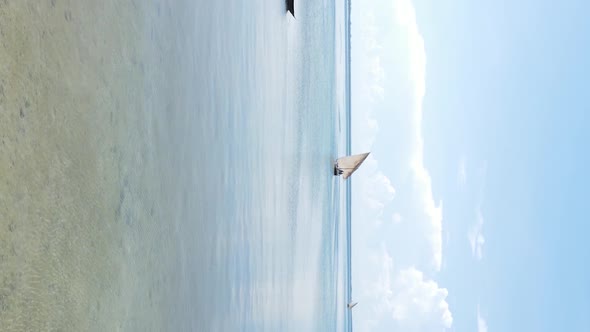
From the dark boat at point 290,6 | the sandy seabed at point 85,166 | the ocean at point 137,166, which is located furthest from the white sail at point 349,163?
the sandy seabed at point 85,166

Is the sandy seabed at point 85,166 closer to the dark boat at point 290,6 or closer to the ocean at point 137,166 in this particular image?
the ocean at point 137,166

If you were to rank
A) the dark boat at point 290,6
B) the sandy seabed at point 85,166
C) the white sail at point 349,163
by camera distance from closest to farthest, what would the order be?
the sandy seabed at point 85,166
the dark boat at point 290,6
the white sail at point 349,163

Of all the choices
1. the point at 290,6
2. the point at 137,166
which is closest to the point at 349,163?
the point at 290,6

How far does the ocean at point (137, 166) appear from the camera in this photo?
1736 millimetres

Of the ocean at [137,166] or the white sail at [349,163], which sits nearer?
the ocean at [137,166]

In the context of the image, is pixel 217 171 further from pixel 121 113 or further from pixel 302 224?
pixel 302 224

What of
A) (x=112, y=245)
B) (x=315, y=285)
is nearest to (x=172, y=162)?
(x=112, y=245)

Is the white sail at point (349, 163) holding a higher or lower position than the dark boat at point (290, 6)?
lower

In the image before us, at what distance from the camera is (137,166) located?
2736mm

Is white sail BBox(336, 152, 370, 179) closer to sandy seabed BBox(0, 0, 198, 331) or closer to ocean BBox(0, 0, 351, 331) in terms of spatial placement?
ocean BBox(0, 0, 351, 331)

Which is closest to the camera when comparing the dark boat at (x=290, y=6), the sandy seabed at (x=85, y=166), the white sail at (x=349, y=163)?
the sandy seabed at (x=85, y=166)

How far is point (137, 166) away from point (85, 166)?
0.58 m

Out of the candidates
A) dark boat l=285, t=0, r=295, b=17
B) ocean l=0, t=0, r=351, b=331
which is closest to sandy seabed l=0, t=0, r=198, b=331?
ocean l=0, t=0, r=351, b=331

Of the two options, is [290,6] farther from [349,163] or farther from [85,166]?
[349,163]
